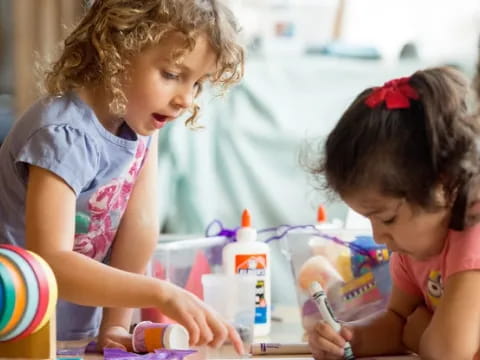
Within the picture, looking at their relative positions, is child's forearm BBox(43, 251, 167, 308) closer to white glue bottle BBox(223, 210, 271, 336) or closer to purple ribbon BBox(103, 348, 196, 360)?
purple ribbon BBox(103, 348, 196, 360)

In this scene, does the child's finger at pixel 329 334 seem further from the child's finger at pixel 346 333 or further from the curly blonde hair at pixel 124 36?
the curly blonde hair at pixel 124 36

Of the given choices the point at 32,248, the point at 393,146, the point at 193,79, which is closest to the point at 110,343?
the point at 32,248

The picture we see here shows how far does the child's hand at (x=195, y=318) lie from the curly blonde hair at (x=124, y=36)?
1.05ft

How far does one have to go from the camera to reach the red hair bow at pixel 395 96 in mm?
1085

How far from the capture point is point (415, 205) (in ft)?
3.56

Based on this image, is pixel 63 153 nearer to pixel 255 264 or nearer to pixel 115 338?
pixel 115 338

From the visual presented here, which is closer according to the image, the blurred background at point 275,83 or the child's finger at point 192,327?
the child's finger at point 192,327

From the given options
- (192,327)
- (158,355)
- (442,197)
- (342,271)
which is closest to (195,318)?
(192,327)

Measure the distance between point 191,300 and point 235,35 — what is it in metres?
0.44

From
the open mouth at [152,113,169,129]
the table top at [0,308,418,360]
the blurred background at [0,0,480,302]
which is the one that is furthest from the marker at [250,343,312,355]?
the blurred background at [0,0,480,302]

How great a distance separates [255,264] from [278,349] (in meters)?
0.29

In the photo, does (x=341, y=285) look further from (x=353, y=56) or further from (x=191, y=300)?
(x=353, y=56)

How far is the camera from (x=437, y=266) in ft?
3.84

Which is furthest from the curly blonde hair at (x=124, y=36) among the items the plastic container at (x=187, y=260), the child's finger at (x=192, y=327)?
the plastic container at (x=187, y=260)
